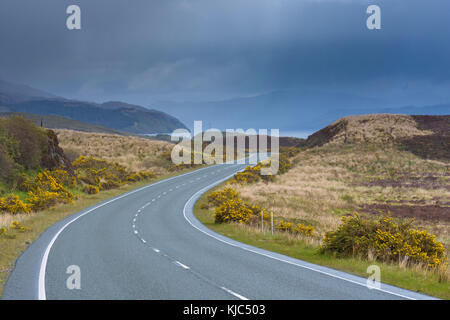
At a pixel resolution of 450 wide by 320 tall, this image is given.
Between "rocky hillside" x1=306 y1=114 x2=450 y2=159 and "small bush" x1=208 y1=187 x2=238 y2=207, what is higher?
"rocky hillside" x1=306 y1=114 x2=450 y2=159

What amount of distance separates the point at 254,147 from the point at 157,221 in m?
102

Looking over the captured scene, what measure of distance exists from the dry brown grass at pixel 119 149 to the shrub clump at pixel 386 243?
43407 mm

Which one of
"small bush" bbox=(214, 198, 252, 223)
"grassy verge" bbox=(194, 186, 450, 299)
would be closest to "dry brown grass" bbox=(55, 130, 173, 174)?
"small bush" bbox=(214, 198, 252, 223)

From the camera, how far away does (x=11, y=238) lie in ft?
47.4

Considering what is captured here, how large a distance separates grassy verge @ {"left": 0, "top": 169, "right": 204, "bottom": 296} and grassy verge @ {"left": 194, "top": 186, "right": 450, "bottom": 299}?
339 inches

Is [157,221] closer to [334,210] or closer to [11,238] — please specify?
[11,238]

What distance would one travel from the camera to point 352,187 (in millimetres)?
36250

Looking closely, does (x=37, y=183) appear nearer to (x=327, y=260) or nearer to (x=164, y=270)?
(x=164, y=270)

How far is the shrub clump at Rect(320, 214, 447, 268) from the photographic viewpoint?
10.9m

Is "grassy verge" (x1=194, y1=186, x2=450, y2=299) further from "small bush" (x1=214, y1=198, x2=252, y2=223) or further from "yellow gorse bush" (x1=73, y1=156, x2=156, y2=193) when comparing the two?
"yellow gorse bush" (x1=73, y1=156, x2=156, y2=193)

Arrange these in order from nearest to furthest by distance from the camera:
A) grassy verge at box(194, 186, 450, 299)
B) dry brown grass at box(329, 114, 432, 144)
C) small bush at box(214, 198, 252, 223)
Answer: grassy verge at box(194, 186, 450, 299) → small bush at box(214, 198, 252, 223) → dry brown grass at box(329, 114, 432, 144)
